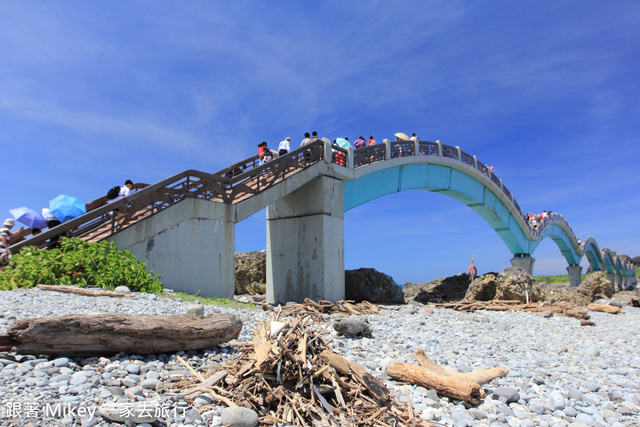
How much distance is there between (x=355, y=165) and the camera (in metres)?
16.7

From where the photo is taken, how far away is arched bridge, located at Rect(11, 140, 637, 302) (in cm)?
1081

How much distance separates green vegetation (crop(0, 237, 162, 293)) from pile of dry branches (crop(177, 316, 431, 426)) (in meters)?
5.92

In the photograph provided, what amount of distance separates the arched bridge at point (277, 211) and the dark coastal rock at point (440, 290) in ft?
16.3

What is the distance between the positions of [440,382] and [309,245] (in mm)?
10764

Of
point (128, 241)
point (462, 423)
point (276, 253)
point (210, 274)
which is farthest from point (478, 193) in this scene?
point (462, 423)

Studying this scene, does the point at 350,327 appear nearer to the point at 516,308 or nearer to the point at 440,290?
the point at 516,308

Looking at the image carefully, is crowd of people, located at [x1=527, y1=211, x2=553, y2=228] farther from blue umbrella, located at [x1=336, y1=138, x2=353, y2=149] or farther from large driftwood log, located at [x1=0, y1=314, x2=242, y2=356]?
large driftwood log, located at [x1=0, y1=314, x2=242, y2=356]

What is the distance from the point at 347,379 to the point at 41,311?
477cm

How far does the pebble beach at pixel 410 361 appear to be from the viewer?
3.66m

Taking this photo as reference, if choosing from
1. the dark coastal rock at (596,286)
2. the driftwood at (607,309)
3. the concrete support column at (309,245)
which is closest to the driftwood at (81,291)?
the concrete support column at (309,245)

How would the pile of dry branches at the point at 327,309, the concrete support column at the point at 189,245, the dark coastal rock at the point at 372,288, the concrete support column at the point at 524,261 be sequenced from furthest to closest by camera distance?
the concrete support column at the point at 524,261 < the dark coastal rock at the point at 372,288 < the concrete support column at the point at 189,245 < the pile of dry branches at the point at 327,309

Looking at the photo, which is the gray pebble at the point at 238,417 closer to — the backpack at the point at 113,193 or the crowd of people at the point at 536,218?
the backpack at the point at 113,193

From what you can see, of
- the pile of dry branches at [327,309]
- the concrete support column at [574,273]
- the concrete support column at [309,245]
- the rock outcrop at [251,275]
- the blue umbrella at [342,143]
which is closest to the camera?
the pile of dry branches at [327,309]

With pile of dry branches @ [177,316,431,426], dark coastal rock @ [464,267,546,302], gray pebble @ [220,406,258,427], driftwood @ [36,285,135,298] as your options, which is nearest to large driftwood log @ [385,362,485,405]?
pile of dry branches @ [177,316,431,426]
